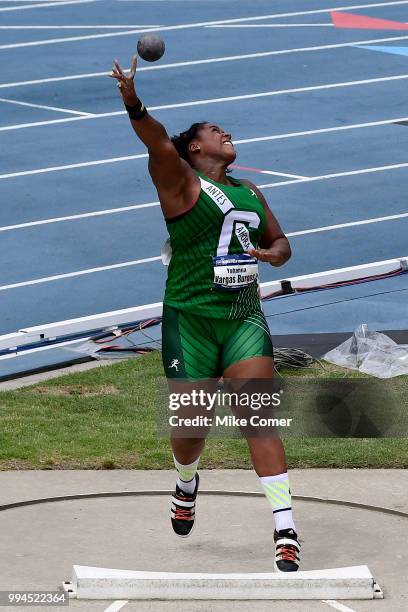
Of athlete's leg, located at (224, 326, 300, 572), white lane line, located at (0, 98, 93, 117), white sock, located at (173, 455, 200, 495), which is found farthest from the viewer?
white lane line, located at (0, 98, 93, 117)

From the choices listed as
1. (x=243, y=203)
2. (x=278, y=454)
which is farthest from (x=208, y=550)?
(x=243, y=203)

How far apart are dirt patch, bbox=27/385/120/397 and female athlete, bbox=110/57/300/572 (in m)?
3.43

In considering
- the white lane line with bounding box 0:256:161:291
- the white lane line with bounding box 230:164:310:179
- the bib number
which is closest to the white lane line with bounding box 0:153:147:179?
the white lane line with bounding box 230:164:310:179

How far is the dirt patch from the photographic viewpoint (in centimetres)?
1015

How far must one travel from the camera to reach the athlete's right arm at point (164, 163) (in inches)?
248

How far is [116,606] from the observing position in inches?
238

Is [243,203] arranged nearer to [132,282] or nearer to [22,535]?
[22,535]

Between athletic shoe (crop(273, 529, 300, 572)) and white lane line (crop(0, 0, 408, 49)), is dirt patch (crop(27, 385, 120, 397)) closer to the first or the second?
athletic shoe (crop(273, 529, 300, 572))

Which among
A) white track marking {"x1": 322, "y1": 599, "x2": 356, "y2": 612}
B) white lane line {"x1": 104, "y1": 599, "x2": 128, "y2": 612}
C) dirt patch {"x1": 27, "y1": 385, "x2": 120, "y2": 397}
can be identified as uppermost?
dirt patch {"x1": 27, "y1": 385, "x2": 120, "y2": 397}

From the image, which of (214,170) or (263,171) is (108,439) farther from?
(263,171)

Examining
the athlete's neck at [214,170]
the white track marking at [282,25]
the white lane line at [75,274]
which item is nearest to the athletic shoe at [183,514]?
the athlete's neck at [214,170]

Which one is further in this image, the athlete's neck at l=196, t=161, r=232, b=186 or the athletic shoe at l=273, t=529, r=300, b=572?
the athlete's neck at l=196, t=161, r=232, b=186

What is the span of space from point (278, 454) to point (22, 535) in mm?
1471

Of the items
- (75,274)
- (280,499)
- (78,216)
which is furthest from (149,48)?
(78,216)
